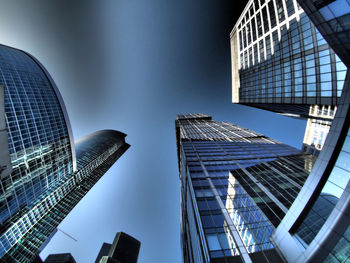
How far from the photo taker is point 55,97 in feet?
223

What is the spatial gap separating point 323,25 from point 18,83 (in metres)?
84.7

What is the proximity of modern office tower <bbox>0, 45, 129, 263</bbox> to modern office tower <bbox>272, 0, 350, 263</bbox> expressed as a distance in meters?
58.1

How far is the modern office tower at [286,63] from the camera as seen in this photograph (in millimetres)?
30844

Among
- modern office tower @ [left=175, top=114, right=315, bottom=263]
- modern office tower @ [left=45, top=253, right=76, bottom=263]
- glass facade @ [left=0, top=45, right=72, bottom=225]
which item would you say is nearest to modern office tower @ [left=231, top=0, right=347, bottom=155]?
modern office tower @ [left=175, top=114, right=315, bottom=263]

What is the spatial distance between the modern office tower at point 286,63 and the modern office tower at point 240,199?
1650 cm

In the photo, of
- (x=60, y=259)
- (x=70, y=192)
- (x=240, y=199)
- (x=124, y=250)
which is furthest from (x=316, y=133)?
(x=60, y=259)

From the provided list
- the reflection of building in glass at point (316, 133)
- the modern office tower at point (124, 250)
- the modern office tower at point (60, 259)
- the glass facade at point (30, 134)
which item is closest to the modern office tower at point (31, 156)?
the glass facade at point (30, 134)

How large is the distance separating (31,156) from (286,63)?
3425 inches

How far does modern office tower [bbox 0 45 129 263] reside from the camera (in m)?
44.5

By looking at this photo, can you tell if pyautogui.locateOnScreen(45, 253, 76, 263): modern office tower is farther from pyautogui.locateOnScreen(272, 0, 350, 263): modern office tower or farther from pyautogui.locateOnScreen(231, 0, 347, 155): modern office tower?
pyautogui.locateOnScreen(231, 0, 347, 155): modern office tower

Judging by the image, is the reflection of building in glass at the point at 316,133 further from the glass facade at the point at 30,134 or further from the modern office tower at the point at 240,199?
the glass facade at the point at 30,134

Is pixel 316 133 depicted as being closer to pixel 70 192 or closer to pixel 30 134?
pixel 30 134

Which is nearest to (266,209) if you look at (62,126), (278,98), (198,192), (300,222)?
(300,222)

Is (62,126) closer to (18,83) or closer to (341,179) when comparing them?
(18,83)
